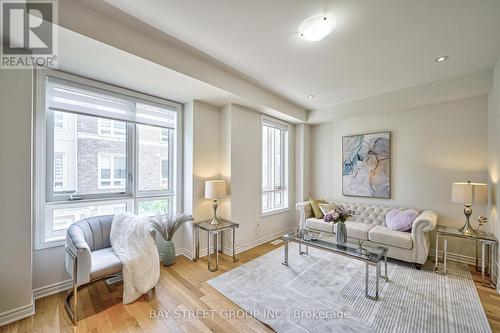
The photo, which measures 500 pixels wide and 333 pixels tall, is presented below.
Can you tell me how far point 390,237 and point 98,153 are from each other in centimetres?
429

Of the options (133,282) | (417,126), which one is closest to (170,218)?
(133,282)

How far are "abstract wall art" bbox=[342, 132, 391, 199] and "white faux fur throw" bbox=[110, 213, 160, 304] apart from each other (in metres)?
3.73

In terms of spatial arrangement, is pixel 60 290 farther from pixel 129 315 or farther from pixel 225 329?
pixel 225 329

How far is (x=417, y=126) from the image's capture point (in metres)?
3.59

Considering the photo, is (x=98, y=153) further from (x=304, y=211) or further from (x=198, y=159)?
(x=304, y=211)

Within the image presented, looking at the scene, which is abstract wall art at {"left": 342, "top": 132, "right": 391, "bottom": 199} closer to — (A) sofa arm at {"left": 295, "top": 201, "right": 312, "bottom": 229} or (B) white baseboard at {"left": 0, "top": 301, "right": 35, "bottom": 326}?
(A) sofa arm at {"left": 295, "top": 201, "right": 312, "bottom": 229}

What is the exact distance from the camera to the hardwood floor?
5.98 ft

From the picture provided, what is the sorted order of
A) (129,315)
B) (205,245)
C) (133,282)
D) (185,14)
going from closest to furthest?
1. (185,14)
2. (129,315)
3. (133,282)
4. (205,245)

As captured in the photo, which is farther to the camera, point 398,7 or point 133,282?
point 133,282

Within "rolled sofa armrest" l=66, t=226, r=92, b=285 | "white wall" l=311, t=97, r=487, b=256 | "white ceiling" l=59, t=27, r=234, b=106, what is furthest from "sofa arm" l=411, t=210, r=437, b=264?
"rolled sofa armrest" l=66, t=226, r=92, b=285

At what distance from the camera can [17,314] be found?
1878 millimetres

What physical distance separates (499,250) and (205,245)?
377 cm

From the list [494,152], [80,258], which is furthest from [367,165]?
[80,258]

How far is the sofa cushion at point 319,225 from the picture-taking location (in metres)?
3.69
